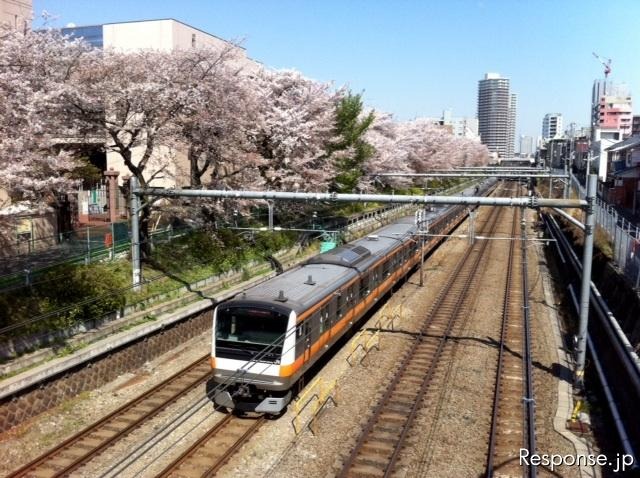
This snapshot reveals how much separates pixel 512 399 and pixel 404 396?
99.1 inches

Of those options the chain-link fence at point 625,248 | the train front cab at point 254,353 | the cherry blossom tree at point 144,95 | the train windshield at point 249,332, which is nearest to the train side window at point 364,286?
the train front cab at point 254,353

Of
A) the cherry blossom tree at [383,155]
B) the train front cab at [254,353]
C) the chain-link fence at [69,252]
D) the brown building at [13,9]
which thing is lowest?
the train front cab at [254,353]

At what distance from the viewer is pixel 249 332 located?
12.3 m

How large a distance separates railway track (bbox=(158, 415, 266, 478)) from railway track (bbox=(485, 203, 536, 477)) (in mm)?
4645

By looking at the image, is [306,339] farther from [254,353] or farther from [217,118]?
[217,118]

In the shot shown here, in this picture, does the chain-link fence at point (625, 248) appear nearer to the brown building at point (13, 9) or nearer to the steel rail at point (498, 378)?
the steel rail at point (498, 378)

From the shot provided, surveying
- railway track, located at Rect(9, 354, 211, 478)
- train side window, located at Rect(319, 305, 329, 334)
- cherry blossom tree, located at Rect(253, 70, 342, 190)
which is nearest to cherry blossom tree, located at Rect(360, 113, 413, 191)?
cherry blossom tree, located at Rect(253, 70, 342, 190)

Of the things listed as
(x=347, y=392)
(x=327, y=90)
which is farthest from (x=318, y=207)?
(x=347, y=392)

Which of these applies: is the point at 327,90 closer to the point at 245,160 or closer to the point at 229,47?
the point at 245,160

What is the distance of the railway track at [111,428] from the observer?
10656 millimetres

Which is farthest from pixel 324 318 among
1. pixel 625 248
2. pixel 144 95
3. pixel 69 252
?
pixel 625 248

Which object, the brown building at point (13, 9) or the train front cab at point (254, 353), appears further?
the brown building at point (13, 9)

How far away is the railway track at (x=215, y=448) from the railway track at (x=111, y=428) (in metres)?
1.71

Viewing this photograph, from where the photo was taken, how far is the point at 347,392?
14008 millimetres
